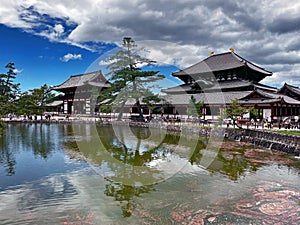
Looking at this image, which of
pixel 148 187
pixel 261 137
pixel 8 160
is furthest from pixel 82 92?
pixel 148 187

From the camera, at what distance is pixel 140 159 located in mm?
14672

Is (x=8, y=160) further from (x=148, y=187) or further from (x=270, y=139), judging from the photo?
(x=270, y=139)

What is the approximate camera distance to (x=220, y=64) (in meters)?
38.2

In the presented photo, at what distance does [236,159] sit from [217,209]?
7590 mm

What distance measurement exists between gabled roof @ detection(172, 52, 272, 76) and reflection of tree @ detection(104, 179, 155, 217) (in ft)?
95.2

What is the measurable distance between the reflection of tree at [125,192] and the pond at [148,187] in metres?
0.04

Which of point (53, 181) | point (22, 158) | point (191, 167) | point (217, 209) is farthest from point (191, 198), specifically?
point (22, 158)

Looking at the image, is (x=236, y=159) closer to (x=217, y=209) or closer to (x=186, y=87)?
(x=217, y=209)

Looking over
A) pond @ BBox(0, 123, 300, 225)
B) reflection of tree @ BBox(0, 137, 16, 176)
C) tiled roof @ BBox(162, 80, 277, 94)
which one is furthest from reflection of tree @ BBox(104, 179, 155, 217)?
tiled roof @ BBox(162, 80, 277, 94)

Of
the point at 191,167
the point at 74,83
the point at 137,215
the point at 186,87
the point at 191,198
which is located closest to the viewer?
the point at 137,215

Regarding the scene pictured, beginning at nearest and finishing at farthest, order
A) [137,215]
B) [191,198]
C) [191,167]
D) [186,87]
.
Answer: [137,215]
[191,198]
[191,167]
[186,87]

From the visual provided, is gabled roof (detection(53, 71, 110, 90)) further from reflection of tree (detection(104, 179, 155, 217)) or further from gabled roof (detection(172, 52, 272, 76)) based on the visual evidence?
reflection of tree (detection(104, 179, 155, 217))

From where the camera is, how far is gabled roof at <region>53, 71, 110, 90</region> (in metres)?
49.0

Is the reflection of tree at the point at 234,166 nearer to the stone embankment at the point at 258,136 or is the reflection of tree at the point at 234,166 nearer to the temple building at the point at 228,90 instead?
the stone embankment at the point at 258,136
